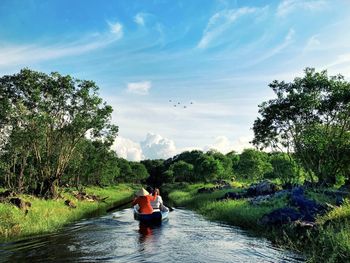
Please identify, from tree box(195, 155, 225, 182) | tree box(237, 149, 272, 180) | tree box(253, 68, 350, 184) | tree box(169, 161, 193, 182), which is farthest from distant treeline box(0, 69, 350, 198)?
tree box(169, 161, 193, 182)

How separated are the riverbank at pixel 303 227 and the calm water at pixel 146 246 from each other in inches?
38.2

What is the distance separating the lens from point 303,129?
1356 inches

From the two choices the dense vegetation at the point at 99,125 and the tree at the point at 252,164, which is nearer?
the dense vegetation at the point at 99,125

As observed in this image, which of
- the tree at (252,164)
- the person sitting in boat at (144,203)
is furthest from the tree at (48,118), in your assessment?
the tree at (252,164)

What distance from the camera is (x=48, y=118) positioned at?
110ft

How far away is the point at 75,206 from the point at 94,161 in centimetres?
2823

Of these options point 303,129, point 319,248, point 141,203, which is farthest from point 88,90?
point 319,248

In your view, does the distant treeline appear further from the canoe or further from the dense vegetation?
the canoe

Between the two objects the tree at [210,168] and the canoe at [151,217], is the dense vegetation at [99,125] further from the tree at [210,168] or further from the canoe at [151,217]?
the tree at [210,168]

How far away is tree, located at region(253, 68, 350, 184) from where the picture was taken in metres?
32.1

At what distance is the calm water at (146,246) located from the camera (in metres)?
15.2

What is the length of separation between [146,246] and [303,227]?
8.09 m

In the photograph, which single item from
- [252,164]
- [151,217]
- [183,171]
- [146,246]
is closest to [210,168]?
[252,164]

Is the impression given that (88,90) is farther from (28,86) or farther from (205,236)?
(205,236)
